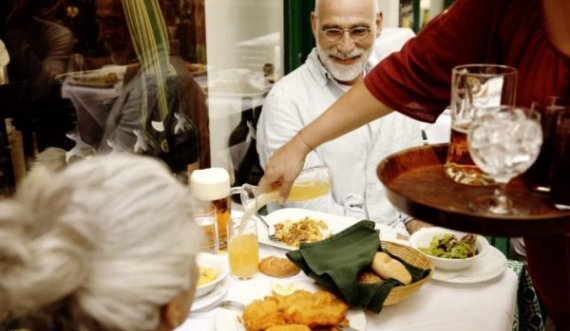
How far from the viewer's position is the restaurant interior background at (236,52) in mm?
2461

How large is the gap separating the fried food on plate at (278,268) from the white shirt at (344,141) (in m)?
0.84

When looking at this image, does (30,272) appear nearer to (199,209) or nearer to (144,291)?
(144,291)

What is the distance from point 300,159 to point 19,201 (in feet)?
2.77

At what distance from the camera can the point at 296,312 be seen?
1.35m

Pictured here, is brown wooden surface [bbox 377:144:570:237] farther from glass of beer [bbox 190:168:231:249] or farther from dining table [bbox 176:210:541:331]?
glass of beer [bbox 190:168:231:249]

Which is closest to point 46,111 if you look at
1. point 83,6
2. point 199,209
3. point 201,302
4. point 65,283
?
point 83,6

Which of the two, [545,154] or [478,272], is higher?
[545,154]

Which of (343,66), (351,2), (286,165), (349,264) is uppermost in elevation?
(351,2)

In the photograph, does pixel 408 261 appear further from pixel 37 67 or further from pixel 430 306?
pixel 37 67

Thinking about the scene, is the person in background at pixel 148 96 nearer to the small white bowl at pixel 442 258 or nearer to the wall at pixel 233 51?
the wall at pixel 233 51

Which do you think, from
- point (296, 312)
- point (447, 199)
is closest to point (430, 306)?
point (296, 312)

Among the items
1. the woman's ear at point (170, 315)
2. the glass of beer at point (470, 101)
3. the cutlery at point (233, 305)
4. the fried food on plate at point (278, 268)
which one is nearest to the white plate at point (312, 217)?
the fried food on plate at point (278, 268)

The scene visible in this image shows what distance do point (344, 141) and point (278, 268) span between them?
3.44 ft

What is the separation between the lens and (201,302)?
4.82 ft
